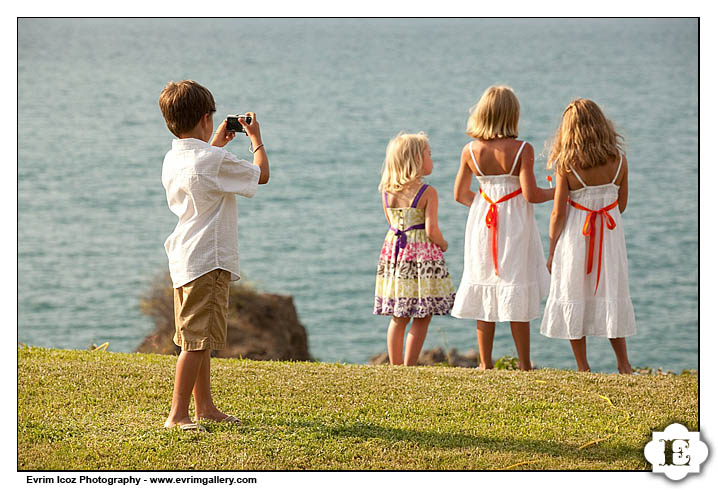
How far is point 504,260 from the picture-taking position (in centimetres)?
648

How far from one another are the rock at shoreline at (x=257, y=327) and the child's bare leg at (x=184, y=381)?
663 cm

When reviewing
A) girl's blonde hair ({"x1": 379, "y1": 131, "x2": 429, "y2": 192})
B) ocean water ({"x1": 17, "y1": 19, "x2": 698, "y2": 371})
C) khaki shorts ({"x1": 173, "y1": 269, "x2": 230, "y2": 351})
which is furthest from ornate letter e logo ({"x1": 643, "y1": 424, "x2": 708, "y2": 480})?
ocean water ({"x1": 17, "y1": 19, "x2": 698, "y2": 371})

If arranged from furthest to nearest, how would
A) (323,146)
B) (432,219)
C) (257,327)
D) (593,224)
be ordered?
A: (323,146), (257,327), (432,219), (593,224)

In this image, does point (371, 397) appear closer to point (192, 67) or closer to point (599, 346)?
point (599, 346)

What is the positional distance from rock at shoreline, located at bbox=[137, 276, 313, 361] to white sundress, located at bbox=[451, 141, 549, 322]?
517 centimetres

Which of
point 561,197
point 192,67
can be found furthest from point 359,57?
point 561,197

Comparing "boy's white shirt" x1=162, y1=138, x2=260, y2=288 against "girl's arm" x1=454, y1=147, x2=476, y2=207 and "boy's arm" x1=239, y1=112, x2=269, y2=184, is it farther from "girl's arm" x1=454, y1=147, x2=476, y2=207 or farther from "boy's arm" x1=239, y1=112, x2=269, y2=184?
"girl's arm" x1=454, y1=147, x2=476, y2=207

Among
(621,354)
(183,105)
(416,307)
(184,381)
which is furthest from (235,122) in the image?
(621,354)

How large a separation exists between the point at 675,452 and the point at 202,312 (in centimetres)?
253

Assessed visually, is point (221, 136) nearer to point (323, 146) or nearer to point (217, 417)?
point (217, 417)

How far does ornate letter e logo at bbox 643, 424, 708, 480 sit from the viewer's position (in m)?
4.30

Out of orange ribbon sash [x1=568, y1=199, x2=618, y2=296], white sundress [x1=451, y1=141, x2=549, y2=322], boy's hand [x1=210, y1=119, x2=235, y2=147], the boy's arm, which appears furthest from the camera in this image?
white sundress [x1=451, y1=141, x2=549, y2=322]

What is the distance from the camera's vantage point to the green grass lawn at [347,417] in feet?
14.1
